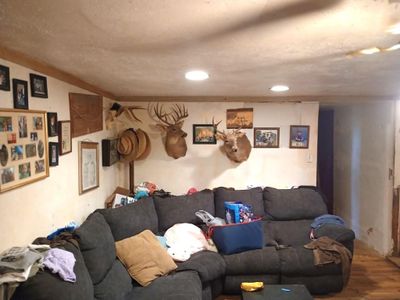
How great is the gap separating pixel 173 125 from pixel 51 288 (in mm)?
2872

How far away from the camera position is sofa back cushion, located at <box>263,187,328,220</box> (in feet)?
13.3

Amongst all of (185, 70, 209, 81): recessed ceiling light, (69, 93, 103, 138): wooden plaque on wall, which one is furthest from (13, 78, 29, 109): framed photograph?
(185, 70, 209, 81): recessed ceiling light

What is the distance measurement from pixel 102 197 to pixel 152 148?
3.35 feet

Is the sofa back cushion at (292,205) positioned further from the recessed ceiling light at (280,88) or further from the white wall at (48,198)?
the white wall at (48,198)

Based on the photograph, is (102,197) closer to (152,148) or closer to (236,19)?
(152,148)

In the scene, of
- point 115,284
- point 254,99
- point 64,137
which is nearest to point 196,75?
point 64,137

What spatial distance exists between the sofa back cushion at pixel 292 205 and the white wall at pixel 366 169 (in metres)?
1.02

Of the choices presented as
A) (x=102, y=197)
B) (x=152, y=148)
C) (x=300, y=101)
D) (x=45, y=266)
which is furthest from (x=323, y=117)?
(x=45, y=266)

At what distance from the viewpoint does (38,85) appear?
7.64 feet

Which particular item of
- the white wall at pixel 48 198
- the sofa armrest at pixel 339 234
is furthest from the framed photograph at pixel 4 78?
the sofa armrest at pixel 339 234

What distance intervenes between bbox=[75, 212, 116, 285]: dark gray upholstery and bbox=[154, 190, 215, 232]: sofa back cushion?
983mm

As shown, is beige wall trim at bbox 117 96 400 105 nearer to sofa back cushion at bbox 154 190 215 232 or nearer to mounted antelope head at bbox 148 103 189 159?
mounted antelope head at bbox 148 103 189 159

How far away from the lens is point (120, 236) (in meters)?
3.11

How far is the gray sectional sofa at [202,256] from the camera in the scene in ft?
7.84
